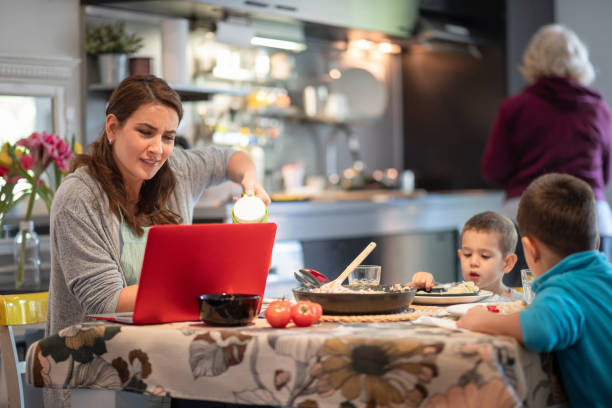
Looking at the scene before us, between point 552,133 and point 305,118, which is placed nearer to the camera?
point 552,133

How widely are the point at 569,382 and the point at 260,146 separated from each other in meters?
3.79

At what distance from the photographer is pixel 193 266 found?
1.46m

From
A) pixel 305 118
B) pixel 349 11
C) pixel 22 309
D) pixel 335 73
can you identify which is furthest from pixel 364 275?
pixel 335 73

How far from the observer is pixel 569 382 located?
136 cm

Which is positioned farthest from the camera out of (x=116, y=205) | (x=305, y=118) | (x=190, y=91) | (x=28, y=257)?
(x=305, y=118)

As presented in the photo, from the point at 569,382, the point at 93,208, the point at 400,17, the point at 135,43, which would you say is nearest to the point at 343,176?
the point at 400,17

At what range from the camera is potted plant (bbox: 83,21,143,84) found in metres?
3.88

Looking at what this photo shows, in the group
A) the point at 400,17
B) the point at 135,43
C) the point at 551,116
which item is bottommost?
the point at 551,116

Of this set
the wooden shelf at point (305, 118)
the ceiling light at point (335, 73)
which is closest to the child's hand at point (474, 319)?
the wooden shelf at point (305, 118)

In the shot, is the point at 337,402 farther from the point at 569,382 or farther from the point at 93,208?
the point at 93,208

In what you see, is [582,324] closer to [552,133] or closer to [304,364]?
[304,364]

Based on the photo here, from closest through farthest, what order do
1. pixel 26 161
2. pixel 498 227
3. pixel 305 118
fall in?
pixel 498 227, pixel 26 161, pixel 305 118

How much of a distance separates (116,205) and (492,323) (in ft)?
3.06

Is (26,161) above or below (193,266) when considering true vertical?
above
